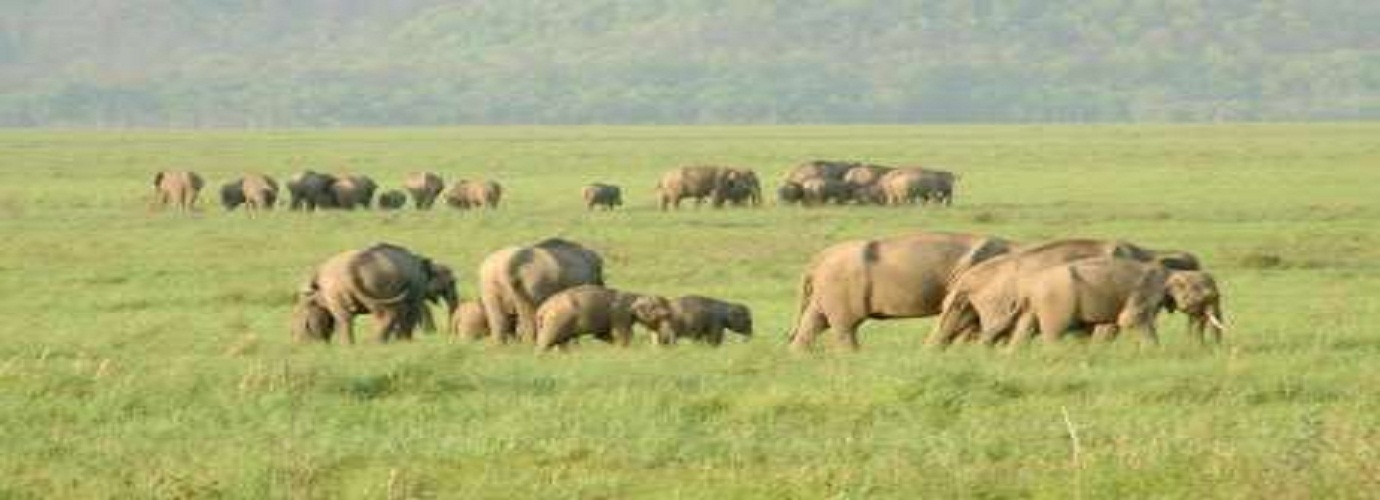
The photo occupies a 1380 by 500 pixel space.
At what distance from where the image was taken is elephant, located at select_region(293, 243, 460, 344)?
24.2 m

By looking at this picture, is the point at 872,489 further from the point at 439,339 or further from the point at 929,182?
the point at 929,182

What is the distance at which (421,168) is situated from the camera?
84688 millimetres

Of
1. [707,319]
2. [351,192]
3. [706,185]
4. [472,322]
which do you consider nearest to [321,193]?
[351,192]

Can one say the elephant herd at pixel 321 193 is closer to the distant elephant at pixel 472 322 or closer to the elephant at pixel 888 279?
the distant elephant at pixel 472 322

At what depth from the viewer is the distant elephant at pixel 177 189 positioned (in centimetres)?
5425

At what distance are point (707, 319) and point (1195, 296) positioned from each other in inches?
177

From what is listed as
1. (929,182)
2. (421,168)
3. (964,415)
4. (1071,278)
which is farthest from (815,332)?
(421,168)

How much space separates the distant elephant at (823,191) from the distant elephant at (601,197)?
365 centimetres

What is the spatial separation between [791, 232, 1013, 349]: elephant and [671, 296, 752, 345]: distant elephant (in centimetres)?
94

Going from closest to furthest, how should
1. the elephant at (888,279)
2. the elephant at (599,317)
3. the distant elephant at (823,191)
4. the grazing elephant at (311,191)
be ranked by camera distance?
the elephant at (888,279)
the elephant at (599,317)
the grazing elephant at (311,191)
the distant elephant at (823,191)

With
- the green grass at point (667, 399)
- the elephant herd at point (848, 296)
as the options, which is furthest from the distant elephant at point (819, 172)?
the elephant herd at point (848, 296)

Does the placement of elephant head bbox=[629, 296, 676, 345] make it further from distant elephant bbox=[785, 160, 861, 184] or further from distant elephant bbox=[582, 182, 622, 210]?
distant elephant bbox=[785, 160, 861, 184]

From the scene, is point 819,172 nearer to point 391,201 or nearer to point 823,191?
point 823,191

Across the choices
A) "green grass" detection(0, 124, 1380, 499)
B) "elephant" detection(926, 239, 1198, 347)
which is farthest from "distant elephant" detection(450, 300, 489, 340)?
"elephant" detection(926, 239, 1198, 347)
